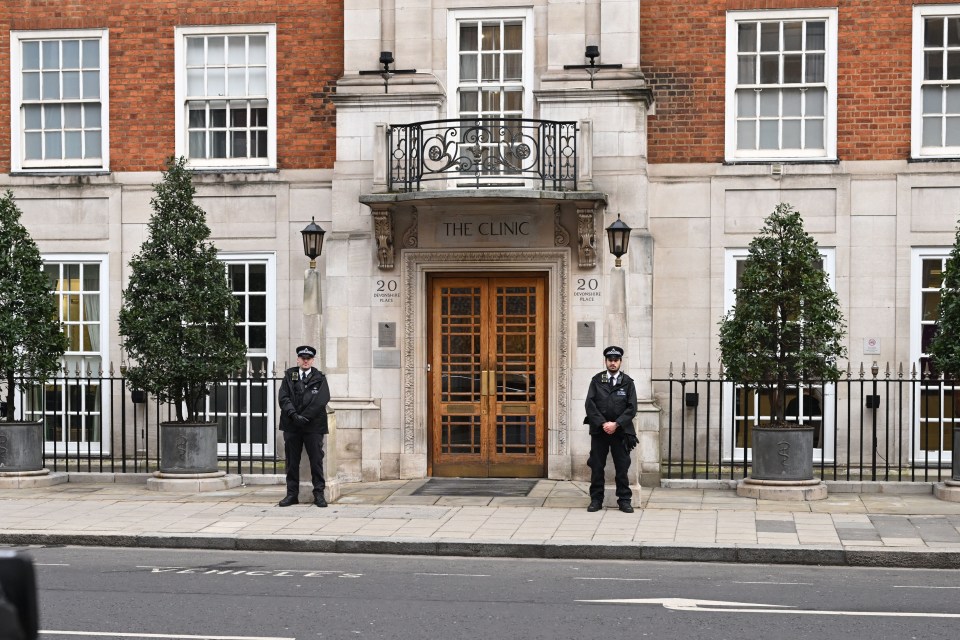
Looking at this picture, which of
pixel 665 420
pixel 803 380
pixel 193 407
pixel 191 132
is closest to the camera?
pixel 803 380

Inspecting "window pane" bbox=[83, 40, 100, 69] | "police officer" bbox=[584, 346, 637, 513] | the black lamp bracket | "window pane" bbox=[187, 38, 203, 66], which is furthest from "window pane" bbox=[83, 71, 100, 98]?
"police officer" bbox=[584, 346, 637, 513]

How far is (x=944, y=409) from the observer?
16.6 m

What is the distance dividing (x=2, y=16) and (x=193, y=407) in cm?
657

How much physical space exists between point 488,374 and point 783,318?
3797 mm

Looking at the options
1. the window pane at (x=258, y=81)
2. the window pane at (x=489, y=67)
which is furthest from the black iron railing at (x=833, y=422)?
the window pane at (x=258, y=81)

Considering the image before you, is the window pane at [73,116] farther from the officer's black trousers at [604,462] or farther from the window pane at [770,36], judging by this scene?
the window pane at [770,36]

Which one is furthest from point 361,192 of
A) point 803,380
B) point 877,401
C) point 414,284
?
point 877,401

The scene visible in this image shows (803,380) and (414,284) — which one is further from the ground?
(414,284)

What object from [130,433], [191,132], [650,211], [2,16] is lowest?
[130,433]

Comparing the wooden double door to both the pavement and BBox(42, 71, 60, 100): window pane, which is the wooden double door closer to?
the pavement

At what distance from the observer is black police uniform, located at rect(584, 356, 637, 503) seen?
13.5m

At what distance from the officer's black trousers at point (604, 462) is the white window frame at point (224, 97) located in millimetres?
6568

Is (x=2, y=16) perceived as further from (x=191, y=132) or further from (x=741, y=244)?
(x=741, y=244)

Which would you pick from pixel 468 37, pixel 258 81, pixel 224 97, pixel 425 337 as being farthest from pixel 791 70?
pixel 224 97
